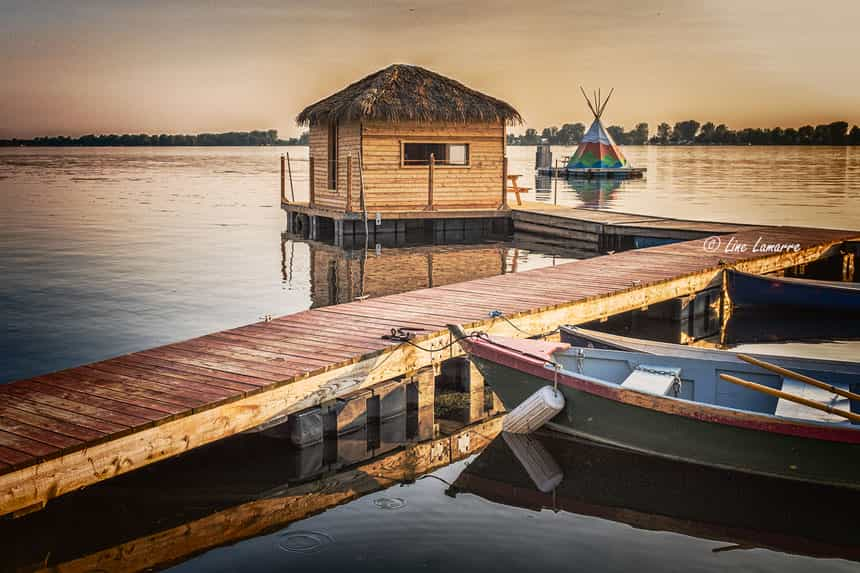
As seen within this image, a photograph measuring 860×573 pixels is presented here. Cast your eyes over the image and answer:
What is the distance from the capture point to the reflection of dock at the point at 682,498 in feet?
24.0

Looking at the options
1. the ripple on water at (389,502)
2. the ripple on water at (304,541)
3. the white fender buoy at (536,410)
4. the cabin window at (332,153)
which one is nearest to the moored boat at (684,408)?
the white fender buoy at (536,410)

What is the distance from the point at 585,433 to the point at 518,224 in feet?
62.4

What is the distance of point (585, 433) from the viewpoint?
8.70 meters

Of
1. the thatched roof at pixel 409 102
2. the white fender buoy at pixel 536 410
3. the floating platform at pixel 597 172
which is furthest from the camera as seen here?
the floating platform at pixel 597 172

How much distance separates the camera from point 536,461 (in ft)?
28.8

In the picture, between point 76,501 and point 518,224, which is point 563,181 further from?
point 76,501

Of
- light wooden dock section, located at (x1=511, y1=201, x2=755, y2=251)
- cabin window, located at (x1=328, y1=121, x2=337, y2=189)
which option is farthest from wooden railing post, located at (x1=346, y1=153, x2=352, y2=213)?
light wooden dock section, located at (x1=511, y1=201, x2=755, y2=251)

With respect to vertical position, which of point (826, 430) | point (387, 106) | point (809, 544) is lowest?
point (809, 544)

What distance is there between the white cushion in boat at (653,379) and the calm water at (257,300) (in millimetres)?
922

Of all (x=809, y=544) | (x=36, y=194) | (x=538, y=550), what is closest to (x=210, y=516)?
(x=538, y=550)

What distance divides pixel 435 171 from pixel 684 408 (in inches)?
741

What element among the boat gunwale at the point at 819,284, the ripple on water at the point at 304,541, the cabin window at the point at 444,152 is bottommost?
the ripple on water at the point at 304,541

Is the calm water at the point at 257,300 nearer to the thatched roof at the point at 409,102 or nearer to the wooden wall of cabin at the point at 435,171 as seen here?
the wooden wall of cabin at the point at 435,171

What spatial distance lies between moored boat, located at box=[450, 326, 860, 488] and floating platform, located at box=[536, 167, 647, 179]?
Answer: 5505 centimetres
